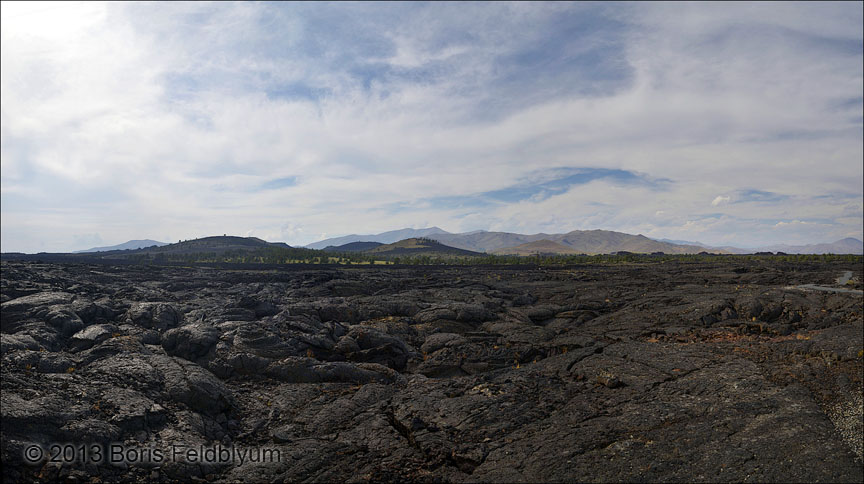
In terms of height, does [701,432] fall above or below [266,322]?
below

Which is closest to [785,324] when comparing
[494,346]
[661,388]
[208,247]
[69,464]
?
[661,388]

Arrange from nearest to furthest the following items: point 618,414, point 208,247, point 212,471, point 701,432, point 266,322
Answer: point 212,471
point 701,432
point 618,414
point 266,322
point 208,247

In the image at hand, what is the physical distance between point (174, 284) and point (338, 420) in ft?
160

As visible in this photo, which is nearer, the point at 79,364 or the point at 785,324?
the point at 79,364

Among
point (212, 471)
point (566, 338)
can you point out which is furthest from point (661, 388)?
point (212, 471)

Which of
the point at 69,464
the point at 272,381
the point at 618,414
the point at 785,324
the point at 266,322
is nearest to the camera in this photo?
the point at 69,464

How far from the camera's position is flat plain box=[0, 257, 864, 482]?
14.9m

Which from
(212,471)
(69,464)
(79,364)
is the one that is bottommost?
(212,471)

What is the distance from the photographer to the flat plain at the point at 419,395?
14867 millimetres

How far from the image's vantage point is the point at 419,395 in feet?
71.1

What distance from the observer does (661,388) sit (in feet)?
72.1

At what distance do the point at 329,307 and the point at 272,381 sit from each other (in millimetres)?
16779

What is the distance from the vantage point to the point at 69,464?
13.3m

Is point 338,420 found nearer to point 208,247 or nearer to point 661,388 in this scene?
point 661,388
